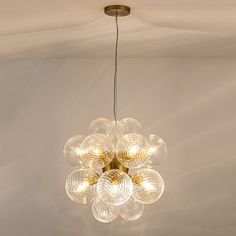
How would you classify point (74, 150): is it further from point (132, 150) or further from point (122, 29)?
point (122, 29)

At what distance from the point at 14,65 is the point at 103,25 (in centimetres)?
151

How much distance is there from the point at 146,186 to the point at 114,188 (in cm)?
19

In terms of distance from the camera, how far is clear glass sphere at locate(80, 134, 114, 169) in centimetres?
241

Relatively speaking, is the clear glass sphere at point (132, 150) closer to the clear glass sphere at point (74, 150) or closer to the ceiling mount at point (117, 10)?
the clear glass sphere at point (74, 150)

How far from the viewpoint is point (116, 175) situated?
Answer: 235cm

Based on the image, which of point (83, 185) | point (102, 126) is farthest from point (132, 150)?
point (102, 126)

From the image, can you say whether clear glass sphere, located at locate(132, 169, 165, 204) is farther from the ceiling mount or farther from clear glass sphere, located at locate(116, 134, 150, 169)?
the ceiling mount

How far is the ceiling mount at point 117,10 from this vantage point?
8.21 ft

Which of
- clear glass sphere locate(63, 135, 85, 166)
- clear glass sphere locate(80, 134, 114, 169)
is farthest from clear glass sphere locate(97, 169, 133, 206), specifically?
clear glass sphere locate(63, 135, 85, 166)

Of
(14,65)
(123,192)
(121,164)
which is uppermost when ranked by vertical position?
(14,65)

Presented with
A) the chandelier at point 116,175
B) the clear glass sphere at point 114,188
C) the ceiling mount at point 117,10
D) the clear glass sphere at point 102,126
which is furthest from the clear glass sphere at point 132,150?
the ceiling mount at point 117,10

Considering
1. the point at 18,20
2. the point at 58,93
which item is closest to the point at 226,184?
the point at 58,93

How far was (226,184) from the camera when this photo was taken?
13.5 ft

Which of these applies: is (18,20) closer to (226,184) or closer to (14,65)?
(14,65)
